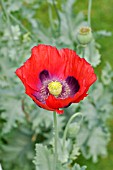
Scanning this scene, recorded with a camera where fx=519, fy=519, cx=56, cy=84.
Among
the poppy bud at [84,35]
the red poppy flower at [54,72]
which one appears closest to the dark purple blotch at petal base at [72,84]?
the red poppy flower at [54,72]

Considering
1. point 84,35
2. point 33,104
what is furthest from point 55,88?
point 33,104

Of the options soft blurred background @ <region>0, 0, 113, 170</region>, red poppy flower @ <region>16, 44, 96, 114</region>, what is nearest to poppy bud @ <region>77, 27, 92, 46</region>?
soft blurred background @ <region>0, 0, 113, 170</region>

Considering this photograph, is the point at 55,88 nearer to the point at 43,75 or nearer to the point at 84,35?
the point at 43,75

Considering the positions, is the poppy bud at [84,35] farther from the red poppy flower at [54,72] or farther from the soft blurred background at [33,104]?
the red poppy flower at [54,72]

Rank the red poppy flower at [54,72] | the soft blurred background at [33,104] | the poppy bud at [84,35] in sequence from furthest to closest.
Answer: the soft blurred background at [33,104] → the poppy bud at [84,35] → the red poppy flower at [54,72]

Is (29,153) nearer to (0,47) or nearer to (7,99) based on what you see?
(7,99)

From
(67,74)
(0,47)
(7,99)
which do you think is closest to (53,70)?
(67,74)

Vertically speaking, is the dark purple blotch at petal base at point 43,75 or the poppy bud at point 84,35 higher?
the poppy bud at point 84,35
